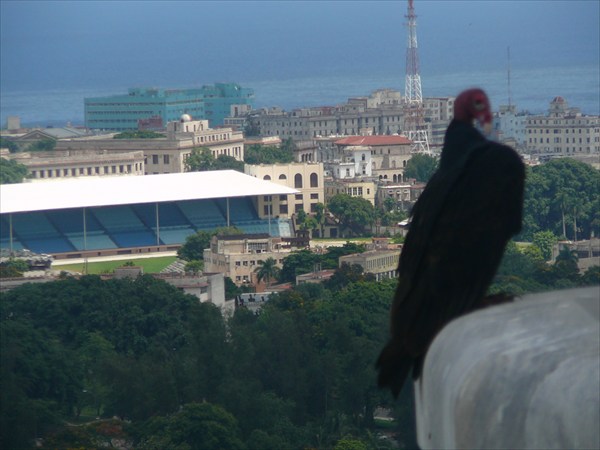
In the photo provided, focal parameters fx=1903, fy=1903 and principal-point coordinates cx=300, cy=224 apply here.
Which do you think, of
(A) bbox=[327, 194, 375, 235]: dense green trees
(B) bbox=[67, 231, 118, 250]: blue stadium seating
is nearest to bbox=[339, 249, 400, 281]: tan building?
(A) bbox=[327, 194, 375, 235]: dense green trees

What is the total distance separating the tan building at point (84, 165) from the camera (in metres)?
44.1

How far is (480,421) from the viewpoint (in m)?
1.15

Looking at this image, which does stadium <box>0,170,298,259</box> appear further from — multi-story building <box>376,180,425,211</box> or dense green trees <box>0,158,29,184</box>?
dense green trees <box>0,158,29,184</box>

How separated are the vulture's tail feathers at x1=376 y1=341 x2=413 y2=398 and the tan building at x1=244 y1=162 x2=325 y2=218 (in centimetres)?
3584

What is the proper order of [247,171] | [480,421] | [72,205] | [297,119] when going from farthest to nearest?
[297,119] < [247,171] < [72,205] < [480,421]

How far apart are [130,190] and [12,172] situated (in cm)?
675

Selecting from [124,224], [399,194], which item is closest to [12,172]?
[124,224]

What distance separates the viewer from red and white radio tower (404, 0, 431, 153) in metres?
49.5

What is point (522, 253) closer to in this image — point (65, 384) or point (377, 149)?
point (65, 384)

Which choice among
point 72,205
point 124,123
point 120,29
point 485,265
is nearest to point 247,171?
point 72,205

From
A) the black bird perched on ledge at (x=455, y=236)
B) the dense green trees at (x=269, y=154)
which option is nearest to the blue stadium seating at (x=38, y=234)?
the dense green trees at (x=269, y=154)

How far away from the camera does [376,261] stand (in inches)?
1072

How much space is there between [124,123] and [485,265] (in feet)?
210

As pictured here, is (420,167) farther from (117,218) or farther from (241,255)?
(241,255)
